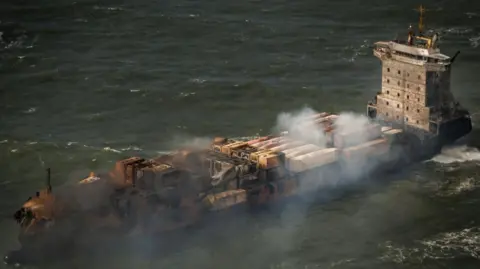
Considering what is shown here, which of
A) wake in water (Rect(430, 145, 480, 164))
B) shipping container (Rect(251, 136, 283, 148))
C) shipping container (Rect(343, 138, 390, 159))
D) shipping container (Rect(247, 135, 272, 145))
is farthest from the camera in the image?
wake in water (Rect(430, 145, 480, 164))

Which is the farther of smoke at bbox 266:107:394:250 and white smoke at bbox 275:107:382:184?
white smoke at bbox 275:107:382:184

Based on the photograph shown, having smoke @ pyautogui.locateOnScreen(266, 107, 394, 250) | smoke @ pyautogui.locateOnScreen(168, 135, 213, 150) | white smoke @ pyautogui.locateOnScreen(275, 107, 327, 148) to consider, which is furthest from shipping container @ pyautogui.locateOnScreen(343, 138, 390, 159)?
smoke @ pyautogui.locateOnScreen(168, 135, 213, 150)

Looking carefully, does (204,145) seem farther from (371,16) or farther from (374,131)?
(371,16)

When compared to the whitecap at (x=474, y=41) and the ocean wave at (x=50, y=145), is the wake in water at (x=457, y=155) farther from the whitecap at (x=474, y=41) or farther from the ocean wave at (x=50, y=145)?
the ocean wave at (x=50, y=145)

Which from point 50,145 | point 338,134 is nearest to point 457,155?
point 338,134

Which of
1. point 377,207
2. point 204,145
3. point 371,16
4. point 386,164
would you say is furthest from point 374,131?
point 371,16

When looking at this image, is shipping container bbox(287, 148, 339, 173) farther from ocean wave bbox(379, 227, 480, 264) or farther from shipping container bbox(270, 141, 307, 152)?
ocean wave bbox(379, 227, 480, 264)

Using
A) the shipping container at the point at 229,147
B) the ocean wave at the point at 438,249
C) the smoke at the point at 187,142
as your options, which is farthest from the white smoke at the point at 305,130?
the ocean wave at the point at 438,249
